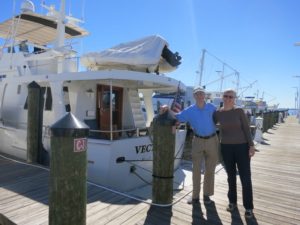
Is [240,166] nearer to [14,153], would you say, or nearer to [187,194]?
[187,194]

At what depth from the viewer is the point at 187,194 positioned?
5.75 meters

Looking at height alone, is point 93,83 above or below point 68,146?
above

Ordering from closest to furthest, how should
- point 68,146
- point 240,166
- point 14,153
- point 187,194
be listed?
point 68,146 → point 240,166 → point 187,194 → point 14,153

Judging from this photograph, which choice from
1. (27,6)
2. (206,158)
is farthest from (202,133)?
(27,6)

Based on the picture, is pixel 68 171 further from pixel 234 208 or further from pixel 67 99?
pixel 67 99

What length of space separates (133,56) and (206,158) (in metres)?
3.96

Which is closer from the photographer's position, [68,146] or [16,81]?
[68,146]

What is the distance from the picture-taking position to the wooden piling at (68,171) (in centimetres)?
364

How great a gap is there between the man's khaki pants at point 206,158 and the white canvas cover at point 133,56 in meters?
3.56

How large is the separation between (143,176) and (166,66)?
3263 millimetres

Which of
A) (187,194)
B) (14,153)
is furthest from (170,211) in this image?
(14,153)

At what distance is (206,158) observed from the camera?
5.21 metres

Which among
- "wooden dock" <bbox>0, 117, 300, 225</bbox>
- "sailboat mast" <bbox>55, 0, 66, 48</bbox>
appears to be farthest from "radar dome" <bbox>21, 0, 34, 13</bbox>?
"wooden dock" <bbox>0, 117, 300, 225</bbox>

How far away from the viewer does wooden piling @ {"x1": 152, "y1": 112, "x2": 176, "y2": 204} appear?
16.9 ft
